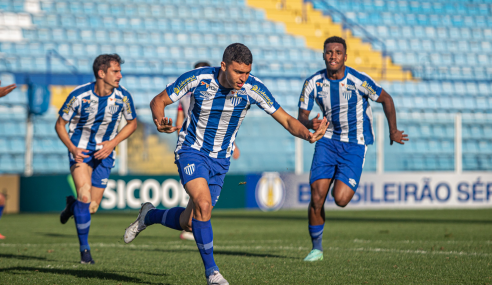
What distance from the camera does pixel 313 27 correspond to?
22.4 metres

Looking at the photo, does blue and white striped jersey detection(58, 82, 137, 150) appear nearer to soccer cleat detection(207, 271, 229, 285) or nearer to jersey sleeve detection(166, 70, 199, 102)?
jersey sleeve detection(166, 70, 199, 102)

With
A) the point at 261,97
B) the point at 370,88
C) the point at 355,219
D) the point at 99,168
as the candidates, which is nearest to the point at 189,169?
the point at 261,97

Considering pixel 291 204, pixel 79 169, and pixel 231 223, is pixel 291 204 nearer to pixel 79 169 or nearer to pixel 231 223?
pixel 231 223

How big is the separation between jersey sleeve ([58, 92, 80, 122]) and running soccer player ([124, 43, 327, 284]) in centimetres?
203

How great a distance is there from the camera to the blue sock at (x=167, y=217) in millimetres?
5510

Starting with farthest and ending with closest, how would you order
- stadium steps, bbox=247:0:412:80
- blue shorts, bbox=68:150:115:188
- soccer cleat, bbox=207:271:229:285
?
1. stadium steps, bbox=247:0:412:80
2. blue shorts, bbox=68:150:115:188
3. soccer cleat, bbox=207:271:229:285

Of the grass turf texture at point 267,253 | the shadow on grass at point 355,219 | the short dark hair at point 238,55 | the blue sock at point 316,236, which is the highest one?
the short dark hair at point 238,55

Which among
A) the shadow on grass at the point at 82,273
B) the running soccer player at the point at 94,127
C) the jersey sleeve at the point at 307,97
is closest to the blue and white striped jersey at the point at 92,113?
the running soccer player at the point at 94,127

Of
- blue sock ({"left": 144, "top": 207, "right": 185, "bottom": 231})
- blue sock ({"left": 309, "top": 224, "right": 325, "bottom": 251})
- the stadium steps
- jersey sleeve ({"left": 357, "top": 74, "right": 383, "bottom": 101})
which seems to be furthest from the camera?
the stadium steps

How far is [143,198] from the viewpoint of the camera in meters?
13.6

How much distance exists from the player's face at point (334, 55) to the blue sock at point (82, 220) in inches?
117

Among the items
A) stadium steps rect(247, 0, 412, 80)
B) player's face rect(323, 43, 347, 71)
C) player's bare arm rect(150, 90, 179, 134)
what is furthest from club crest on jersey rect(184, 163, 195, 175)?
stadium steps rect(247, 0, 412, 80)

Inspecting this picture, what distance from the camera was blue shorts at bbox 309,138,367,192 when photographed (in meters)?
6.79

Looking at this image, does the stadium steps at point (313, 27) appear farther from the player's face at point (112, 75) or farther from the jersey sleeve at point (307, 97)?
the player's face at point (112, 75)
